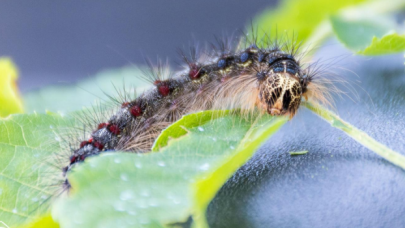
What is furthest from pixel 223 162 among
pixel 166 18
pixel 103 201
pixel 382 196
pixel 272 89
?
pixel 166 18

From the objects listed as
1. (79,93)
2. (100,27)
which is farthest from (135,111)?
(100,27)

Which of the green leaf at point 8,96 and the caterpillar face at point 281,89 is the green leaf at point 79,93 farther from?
the caterpillar face at point 281,89

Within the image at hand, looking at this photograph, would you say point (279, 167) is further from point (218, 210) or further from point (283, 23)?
point (283, 23)

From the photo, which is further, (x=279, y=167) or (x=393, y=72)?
(x=393, y=72)

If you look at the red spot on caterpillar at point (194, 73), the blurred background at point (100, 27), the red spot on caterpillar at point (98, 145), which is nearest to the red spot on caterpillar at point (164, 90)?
the red spot on caterpillar at point (194, 73)

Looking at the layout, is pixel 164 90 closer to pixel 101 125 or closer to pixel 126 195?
pixel 101 125

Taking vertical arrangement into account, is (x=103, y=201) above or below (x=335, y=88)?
above

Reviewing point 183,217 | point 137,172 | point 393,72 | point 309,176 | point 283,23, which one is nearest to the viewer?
point 183,217
